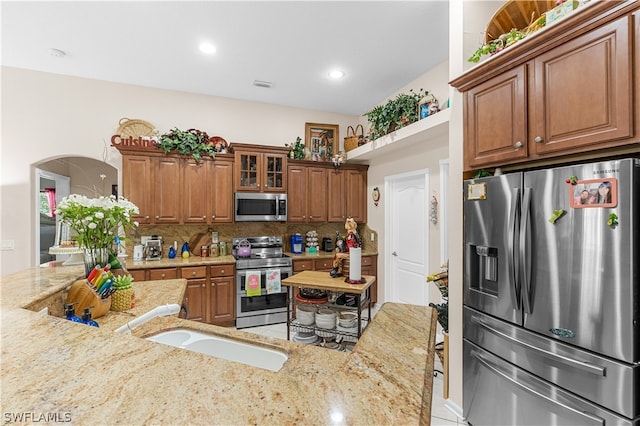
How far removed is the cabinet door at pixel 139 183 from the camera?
3605 millimetres

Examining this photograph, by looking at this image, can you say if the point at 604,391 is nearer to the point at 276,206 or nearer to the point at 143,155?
the point at 276,206

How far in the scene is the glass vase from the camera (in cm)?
161

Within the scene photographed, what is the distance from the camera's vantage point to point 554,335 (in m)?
1.47

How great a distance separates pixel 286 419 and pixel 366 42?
3.20 m

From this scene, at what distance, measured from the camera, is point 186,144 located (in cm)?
379

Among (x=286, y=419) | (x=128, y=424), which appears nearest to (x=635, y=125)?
(x=286, y=419)

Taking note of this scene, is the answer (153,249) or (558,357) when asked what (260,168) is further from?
(558,357)

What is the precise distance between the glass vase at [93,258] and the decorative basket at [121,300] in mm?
201

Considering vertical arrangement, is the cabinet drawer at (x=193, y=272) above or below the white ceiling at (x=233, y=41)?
below

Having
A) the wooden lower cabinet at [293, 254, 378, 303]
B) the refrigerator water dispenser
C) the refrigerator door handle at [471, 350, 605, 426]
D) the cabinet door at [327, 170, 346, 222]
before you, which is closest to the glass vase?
the refrigerator water dispenser

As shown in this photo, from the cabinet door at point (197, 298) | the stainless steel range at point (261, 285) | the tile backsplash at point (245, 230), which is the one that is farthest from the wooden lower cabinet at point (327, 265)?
the cabinet door at point (197, 298)

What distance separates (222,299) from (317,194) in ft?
6.90

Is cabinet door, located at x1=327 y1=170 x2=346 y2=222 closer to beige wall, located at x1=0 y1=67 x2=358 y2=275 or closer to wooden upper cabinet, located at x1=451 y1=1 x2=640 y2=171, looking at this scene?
beige wall, located at x1=0 y1=67 x2=358 y2=275

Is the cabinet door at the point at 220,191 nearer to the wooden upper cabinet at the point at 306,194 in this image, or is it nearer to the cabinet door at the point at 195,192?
the cabinet door at the point at 195,192
